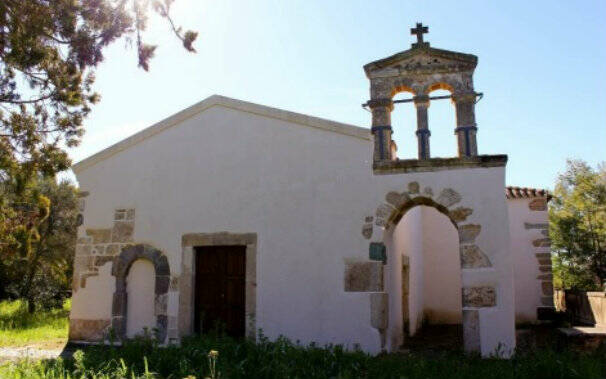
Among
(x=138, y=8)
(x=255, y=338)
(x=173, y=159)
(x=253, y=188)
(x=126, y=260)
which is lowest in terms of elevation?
(x=255, y=338)

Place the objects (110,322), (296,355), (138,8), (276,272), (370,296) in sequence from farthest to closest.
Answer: (110,322) < (276,272) < (370,296) < (138,8) < (296,355)

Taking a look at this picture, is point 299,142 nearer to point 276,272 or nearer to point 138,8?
point 276,272

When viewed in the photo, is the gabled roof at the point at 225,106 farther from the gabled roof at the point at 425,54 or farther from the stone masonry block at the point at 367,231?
the stone masonry block at the point at 367,231

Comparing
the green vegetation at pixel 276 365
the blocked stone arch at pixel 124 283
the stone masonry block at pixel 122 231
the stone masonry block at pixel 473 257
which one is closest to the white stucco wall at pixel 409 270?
the stone masonry block at pixel 473 257

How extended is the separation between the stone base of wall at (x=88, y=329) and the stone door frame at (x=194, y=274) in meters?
1.44

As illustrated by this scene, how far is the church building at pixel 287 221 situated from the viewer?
22.2 feet

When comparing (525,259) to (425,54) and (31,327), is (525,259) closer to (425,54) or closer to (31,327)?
(425,54)

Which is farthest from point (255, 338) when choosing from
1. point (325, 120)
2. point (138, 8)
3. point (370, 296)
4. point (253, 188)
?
point (138, 8)

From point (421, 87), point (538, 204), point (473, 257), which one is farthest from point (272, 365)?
point (538, 204)

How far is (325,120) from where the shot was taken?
7570 mm

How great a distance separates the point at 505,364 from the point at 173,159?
5893mm

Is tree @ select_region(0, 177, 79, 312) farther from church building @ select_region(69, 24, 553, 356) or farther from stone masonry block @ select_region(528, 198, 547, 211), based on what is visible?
stone masonry block @ select_region(528, 198, 547, 211)

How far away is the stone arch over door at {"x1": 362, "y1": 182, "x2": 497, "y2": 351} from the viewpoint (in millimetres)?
6488

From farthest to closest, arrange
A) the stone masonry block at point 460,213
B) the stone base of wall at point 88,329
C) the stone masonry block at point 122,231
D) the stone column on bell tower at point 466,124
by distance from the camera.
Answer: the stone masonry block at point 122,231
the stone base of wall at point 88,329
the stone column on bell tower at point 466,124
the stone masonry block at point 460,213
